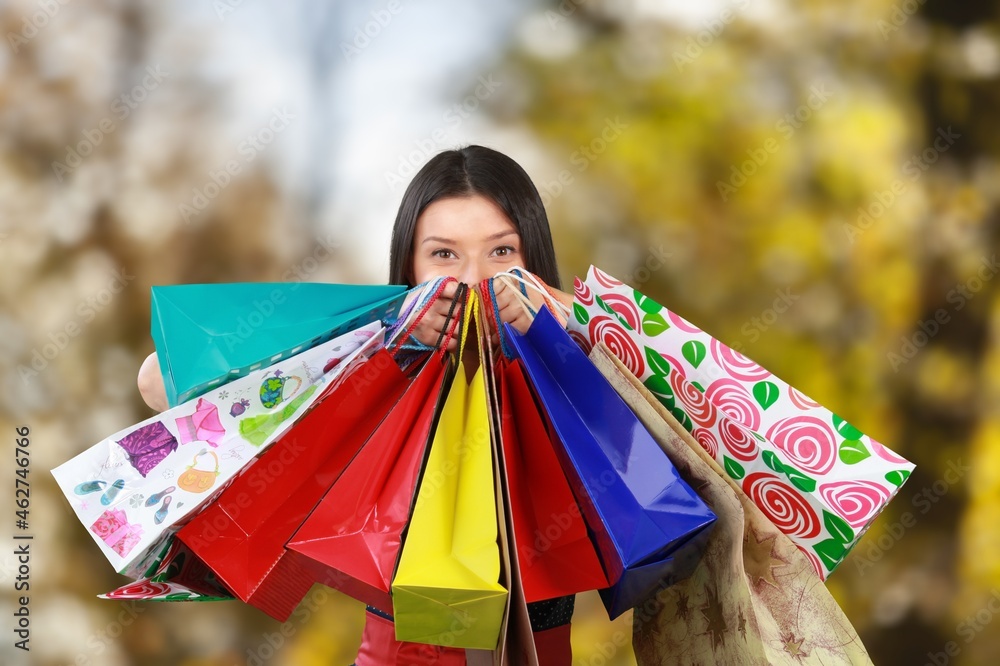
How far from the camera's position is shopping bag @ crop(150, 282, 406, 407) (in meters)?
0.73

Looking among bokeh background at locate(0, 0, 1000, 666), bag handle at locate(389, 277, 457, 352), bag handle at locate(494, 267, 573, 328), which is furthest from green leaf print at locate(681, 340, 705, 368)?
bokeh background at locate(0, 0, 1000, 666)

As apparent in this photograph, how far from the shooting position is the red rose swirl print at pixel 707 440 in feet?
2.24

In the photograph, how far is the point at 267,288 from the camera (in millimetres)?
746

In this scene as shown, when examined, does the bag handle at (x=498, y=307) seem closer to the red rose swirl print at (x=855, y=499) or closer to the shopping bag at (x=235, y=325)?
the shopping bag at (x=235, y=325)

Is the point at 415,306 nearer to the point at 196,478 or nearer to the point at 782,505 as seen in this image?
the point at 196,478

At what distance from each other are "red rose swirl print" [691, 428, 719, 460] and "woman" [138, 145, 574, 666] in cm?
19

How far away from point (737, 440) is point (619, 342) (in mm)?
123

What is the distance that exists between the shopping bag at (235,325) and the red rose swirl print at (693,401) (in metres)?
0.27

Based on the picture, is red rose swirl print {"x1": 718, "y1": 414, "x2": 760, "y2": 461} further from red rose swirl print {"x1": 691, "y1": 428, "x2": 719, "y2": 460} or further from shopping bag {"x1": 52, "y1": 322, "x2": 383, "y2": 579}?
shopping bag {"x1": 52, "y1": 322, "x2": 383, "y2": 579}

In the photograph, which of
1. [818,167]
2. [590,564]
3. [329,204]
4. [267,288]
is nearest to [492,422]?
[590,564]

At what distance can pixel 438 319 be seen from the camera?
0.79m

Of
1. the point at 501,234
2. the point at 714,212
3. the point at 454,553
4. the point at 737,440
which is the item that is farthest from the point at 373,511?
the point at 714,212

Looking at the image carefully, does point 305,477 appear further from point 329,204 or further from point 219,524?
point 329,204

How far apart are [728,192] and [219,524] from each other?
1260mm
